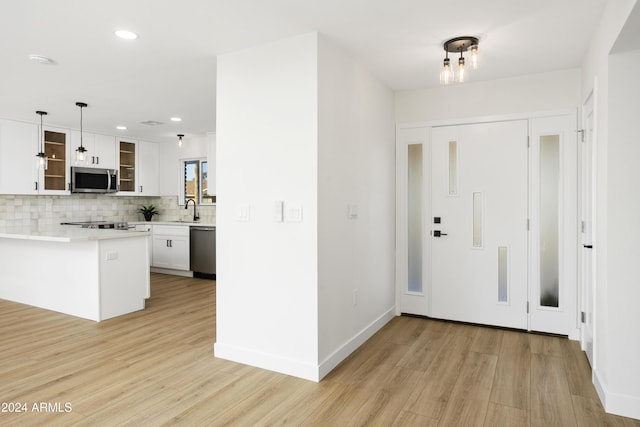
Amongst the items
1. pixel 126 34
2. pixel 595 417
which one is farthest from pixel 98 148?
pixel 595 417

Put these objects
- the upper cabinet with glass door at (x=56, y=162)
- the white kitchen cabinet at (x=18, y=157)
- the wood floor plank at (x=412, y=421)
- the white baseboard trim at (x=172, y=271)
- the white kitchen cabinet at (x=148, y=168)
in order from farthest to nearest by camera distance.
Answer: the white kitchen cabinet at (x=148, y=168)
the white baseboard trim at (x=172, y=271)
the upper cabinet with glass door at (x=56, y=162)
the white kitchen cabinet at (x=18, y=157)
the wood floor plank at (x=412, y=421)

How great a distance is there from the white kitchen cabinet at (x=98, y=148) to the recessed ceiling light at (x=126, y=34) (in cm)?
422

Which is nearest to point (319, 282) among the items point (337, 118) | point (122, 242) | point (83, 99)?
point (337, 118)

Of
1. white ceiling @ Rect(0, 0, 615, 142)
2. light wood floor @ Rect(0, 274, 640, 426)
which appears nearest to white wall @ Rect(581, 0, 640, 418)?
light wood floor @ Rect(0, 274, 640, 426)

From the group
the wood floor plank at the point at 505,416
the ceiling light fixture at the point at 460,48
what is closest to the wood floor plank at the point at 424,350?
the wood floor plank at the point at 505,416

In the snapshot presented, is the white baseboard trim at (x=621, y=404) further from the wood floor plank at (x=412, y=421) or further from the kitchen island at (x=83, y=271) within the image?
the kitchen island at (x=83, y=271)

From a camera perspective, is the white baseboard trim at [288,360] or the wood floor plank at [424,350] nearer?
the white baseboard trim at [288,360]

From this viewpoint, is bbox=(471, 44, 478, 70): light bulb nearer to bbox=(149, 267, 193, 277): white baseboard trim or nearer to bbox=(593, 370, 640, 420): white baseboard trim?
bbox=(593, 370, 640, 420): white baseboard trim

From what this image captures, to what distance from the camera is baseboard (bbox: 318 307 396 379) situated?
2912 millimetres

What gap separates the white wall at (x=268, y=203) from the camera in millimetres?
2840

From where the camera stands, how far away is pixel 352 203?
3.36m

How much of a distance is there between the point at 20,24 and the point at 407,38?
2711 mm

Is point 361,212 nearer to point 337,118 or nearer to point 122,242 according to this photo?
point 337,118

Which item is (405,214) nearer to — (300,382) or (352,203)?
(352,203)
